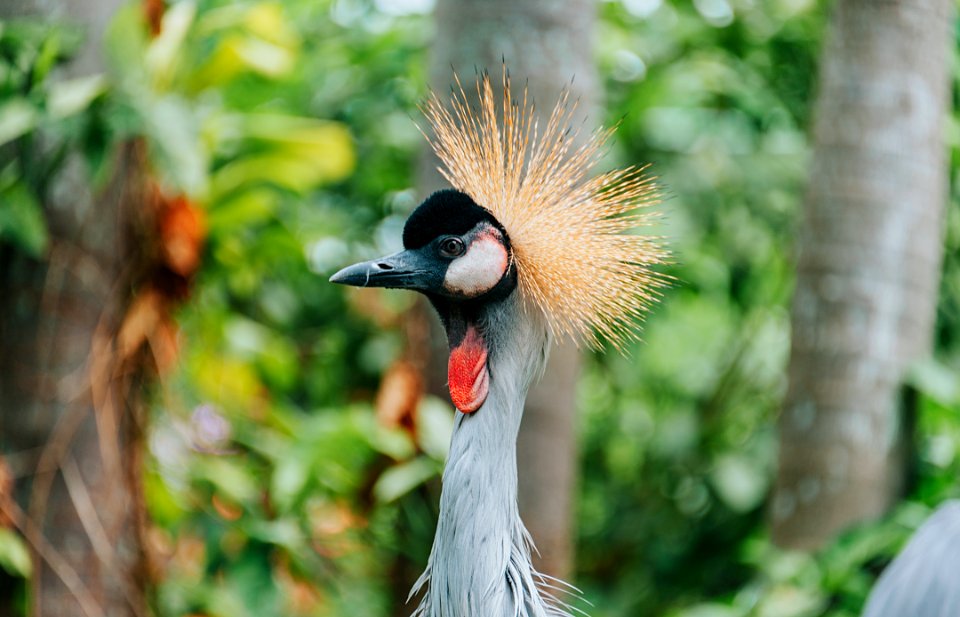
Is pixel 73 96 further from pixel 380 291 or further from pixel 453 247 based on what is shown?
pixel 380 291

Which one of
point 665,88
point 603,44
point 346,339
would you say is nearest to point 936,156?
point 665,88

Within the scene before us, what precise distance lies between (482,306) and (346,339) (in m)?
1.85

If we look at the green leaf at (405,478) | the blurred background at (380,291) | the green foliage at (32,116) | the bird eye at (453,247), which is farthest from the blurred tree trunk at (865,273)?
the green foliage at (32,116)

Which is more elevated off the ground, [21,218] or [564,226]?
[564,226]

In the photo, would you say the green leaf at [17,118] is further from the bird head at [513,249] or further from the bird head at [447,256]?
the bird head at [447,256]

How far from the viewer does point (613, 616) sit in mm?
2994

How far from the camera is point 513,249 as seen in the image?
4.44ft

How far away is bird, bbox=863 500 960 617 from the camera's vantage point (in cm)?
158

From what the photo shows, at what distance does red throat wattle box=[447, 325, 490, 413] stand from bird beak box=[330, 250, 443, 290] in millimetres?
95

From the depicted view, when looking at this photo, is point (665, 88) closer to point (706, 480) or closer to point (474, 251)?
point (706, 480)

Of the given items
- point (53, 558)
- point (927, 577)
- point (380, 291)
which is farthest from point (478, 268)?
point (380, 291)

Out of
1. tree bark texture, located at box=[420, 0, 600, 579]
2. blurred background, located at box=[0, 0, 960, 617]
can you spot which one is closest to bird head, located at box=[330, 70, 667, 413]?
blurred background, located at box=[0, 0, 960, 617]

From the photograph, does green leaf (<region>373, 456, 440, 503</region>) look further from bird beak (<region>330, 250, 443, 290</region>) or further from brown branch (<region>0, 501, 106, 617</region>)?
bird beak (<region>330, 250, 443, 290</region>)

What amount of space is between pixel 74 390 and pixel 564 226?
3.98 feet
